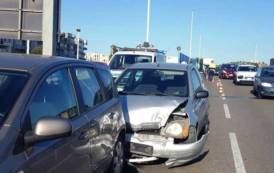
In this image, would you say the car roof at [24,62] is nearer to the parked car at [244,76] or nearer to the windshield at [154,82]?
the windshield at [154,82]

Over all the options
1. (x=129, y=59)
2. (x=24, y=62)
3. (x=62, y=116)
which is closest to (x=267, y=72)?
(x=129, y=59)

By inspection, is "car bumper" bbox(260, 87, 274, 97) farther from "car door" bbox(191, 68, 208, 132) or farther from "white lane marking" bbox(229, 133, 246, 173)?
"car door" bbox(191, 68, 208, 132)

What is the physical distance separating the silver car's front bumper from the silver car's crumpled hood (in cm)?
15

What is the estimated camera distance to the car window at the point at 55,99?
375 cm

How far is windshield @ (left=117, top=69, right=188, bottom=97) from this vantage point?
27.4 ft

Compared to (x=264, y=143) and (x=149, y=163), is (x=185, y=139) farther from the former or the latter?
(x=264, y=143)

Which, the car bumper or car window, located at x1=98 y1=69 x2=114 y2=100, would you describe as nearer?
car window, located at x1=98 y1=69 x2=114 y2=100

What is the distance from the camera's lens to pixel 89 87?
512cm

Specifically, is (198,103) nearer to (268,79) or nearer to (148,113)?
(148,113)

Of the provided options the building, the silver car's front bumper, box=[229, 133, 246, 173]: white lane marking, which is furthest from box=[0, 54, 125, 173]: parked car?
the building

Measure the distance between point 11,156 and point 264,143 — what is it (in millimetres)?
7419

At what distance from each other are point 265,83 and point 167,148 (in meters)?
16.7

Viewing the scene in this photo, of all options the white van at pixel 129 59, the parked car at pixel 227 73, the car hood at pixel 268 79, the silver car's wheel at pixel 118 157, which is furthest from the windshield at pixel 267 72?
the parked car at pixel 227 73

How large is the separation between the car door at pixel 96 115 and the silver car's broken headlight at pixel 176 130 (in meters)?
1.39
